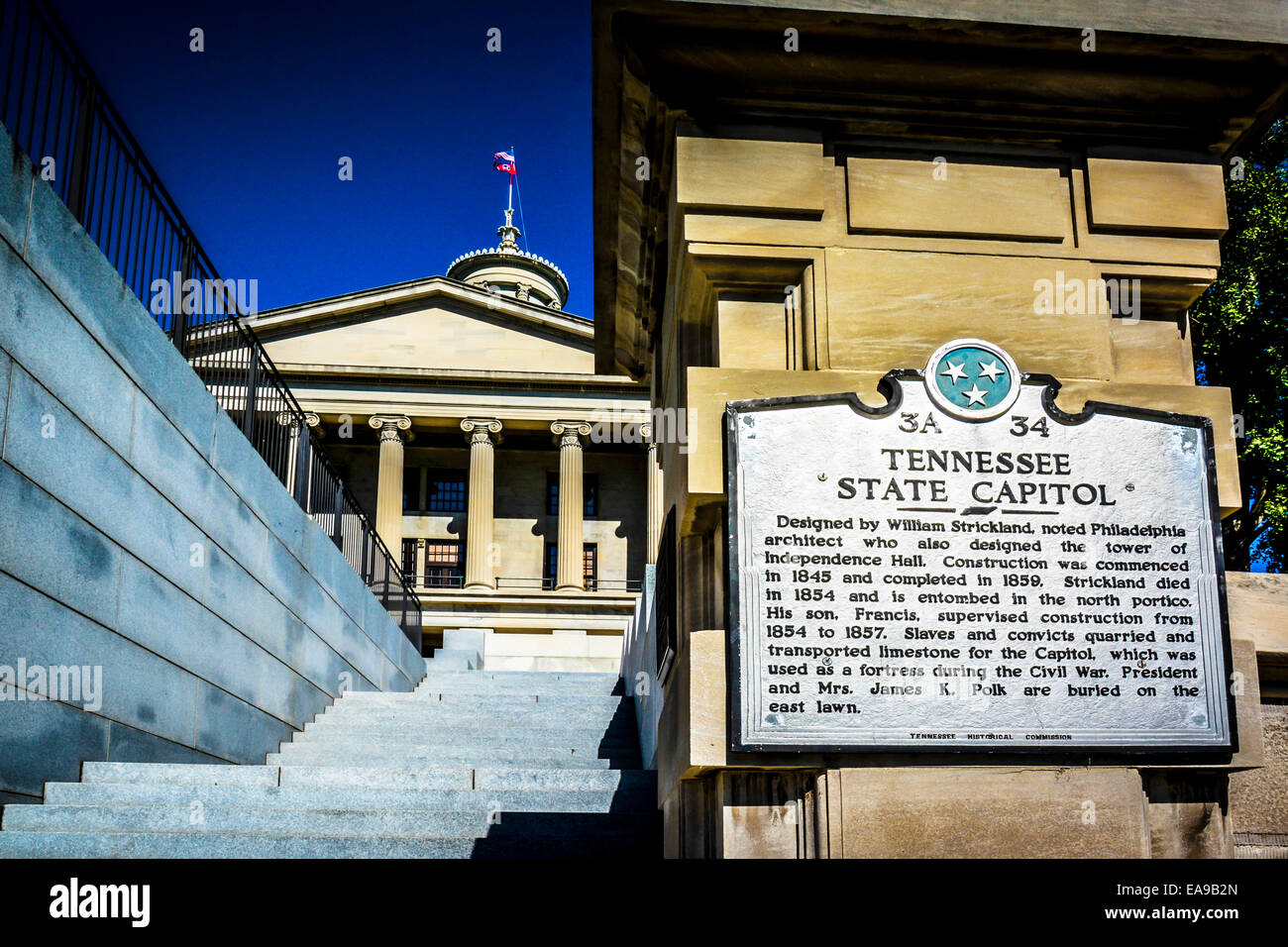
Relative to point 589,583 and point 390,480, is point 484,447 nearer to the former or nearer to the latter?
point 390,480

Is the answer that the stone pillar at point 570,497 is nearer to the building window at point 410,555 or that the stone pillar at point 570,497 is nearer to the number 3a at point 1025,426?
the building window at point 410,555

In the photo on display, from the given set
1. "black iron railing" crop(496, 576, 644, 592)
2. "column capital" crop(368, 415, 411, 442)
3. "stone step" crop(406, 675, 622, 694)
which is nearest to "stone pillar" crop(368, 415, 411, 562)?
"column capital" crop(368, 415, 411, 442)

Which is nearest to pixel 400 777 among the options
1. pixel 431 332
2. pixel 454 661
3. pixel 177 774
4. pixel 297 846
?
pixel 177 774

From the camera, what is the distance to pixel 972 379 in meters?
6.00

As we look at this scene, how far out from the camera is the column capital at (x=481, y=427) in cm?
5041

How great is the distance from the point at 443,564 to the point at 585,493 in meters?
6.62

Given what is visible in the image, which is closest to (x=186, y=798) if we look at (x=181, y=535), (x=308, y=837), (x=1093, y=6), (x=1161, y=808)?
(x=308, y=837)

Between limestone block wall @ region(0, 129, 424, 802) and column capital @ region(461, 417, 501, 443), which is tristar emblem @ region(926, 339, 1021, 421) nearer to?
limestone block wall @ region(0, 129, 424, 802)

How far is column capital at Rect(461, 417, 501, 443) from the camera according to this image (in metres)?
50.4

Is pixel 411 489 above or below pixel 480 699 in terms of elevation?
above

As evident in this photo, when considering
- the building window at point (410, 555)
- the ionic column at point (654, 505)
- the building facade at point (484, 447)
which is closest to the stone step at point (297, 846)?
the ionic column at point (654, 505)

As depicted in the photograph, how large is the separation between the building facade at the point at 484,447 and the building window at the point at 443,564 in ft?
0.16

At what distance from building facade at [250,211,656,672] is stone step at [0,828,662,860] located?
38.0m
